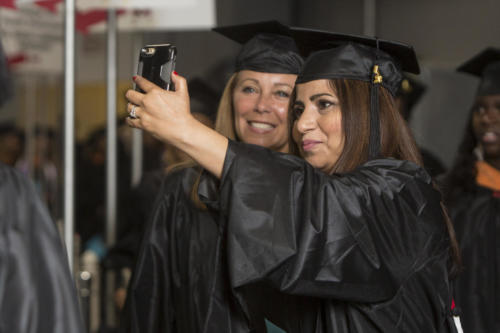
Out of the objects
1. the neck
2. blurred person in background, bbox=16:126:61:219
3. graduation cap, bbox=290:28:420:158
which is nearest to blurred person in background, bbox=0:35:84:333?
graduation cap, bbox=290:28:420:158

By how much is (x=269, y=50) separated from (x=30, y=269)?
1.56 metres

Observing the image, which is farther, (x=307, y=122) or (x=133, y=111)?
(x=307, y=122)

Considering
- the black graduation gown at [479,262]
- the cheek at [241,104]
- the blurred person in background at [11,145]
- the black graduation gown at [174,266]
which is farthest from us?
the blurred person in background at [11,145]

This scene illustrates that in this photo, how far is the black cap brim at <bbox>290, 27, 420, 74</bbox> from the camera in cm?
209

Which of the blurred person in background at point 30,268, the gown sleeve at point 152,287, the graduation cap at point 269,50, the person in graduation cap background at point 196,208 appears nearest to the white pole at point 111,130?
the person in graduation cap background at point 196,208

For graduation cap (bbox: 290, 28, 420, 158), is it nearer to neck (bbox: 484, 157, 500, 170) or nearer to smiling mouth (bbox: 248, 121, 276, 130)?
smiling mouth (bbox: 248, 121, 276, 130)

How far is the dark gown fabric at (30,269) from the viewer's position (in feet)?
4.33

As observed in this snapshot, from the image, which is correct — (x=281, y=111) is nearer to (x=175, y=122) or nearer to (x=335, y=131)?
(x=335, y=131)

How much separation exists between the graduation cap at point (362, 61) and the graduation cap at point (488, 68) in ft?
3.87

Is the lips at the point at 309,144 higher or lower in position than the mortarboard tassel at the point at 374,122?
lower

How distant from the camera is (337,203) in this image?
167 cm

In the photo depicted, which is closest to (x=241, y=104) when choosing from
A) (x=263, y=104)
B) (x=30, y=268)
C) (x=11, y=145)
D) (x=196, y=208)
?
(x=263, y=104)

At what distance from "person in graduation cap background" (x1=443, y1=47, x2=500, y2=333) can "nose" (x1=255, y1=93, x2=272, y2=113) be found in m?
1.10

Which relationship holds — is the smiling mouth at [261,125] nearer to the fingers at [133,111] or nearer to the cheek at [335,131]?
the cheek at [335,131]
